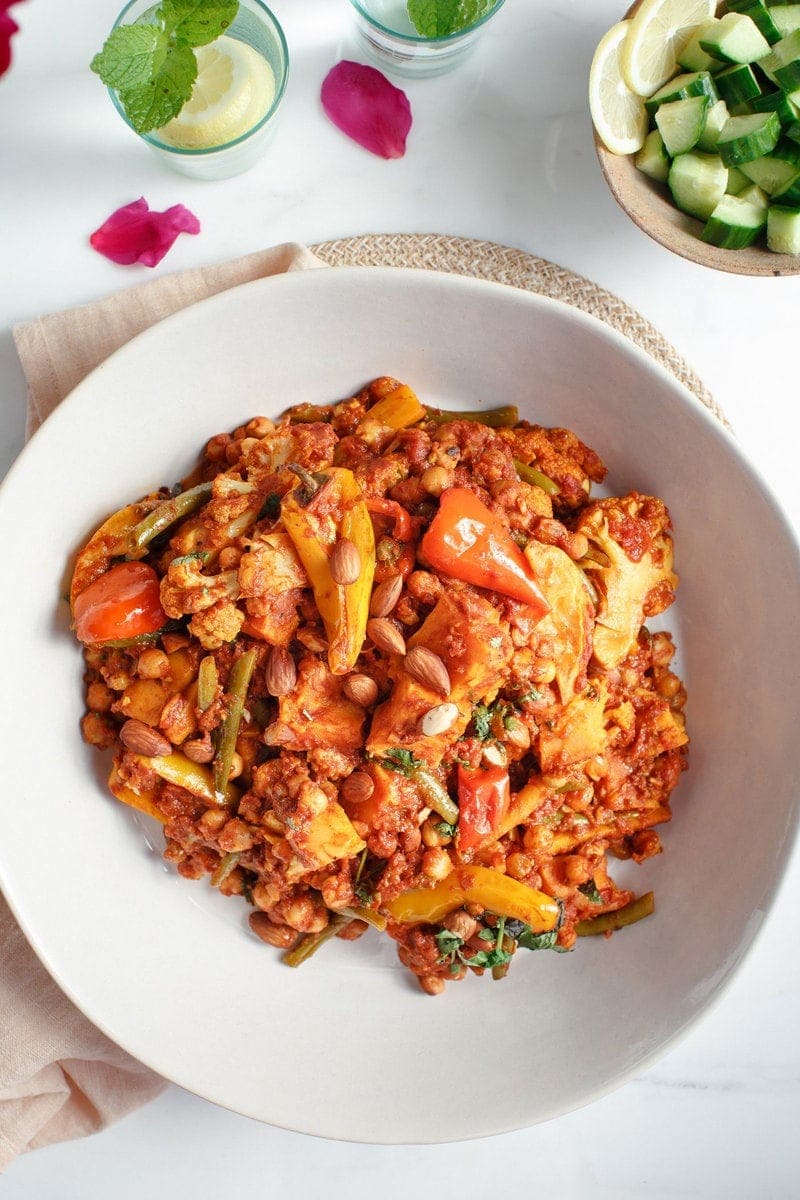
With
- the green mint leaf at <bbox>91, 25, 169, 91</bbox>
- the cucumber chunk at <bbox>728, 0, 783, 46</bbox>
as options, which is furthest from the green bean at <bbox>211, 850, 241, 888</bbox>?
the cucumber chunk at <bbox>728, 0, 783, 46</bbox>

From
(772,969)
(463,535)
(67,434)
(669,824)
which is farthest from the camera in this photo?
(772,969)

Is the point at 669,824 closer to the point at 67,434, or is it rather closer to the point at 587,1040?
the point at 587,1040

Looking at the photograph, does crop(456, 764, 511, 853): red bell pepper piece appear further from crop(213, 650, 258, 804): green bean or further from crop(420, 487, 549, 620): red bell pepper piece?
crop(213, 650, 258, 804): green bean

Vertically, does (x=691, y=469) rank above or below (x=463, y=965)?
above

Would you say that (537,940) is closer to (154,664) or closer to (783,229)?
(154,664)

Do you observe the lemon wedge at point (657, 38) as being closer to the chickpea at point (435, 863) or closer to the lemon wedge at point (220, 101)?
the lemon wedge at point (220, 101)

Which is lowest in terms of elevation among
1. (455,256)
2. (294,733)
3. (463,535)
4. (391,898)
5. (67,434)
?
(391,898)

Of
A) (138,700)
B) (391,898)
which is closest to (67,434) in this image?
(138,700)
